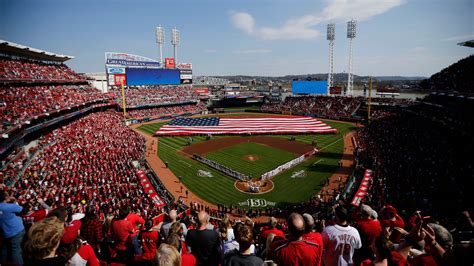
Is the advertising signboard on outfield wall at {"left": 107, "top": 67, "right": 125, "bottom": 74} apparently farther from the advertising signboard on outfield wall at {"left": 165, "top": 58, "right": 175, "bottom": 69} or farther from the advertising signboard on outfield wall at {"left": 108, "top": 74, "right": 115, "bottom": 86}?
the advertising signboard on outfield wall at {"left": 165, "top": 58, "right": 175, "bottom": 69}

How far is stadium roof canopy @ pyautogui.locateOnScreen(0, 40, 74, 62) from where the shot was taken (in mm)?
33912

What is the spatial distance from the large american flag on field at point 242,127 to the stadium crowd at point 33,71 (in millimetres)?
18829

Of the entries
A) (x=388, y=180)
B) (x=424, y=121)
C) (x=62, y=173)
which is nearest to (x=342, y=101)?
(x=424, y=121)

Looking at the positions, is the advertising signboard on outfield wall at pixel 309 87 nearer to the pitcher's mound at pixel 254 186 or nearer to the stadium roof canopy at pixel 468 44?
the stadium roof canopy at pixel 468 44

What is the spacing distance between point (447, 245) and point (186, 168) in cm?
2826

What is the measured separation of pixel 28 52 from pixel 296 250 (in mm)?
50384

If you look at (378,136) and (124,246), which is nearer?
(124,246)

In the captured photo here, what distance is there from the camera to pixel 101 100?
49.8 m

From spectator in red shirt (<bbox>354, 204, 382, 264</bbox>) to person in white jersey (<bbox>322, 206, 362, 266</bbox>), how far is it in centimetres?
87

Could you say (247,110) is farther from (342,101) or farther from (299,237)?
(299,237)

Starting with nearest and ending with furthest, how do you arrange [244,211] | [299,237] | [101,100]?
[299,237] < [244,211] < [101,100]

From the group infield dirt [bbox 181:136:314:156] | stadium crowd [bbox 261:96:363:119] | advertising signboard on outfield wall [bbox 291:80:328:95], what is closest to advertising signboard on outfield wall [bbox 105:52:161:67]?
stadium crowd [bbox 261:96:363:119]

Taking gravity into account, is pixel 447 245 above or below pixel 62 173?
above

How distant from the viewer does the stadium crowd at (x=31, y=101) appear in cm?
2528
